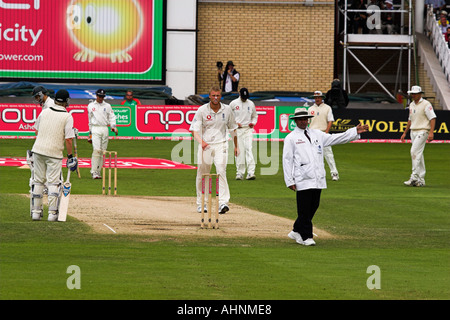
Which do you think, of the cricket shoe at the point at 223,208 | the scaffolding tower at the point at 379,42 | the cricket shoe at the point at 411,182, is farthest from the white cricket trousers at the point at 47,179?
the scaffolding tower at the point at 379,42

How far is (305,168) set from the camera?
12.4 meters

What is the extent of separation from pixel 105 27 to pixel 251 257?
31040mm

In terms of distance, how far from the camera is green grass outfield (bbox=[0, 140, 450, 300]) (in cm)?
925

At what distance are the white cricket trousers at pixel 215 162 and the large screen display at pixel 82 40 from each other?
26170 millimetres

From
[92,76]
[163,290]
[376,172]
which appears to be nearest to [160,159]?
[376,172]

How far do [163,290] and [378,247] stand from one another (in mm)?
4193

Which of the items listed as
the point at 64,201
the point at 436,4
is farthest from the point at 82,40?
the point at 64,201

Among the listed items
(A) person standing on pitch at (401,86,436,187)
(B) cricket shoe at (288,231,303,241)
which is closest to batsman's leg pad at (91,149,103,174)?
(A) person standing on pitch at (401,86,436,187)

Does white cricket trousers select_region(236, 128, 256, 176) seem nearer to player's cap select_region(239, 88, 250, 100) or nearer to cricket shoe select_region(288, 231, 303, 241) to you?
player's cap select_region(239, 88, 250, 100)

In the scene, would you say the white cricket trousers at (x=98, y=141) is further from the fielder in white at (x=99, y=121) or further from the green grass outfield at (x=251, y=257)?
the green grass outfield at (x=251, y=257)

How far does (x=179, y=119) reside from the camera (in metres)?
34.5

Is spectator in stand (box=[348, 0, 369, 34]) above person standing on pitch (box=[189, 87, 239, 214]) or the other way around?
above

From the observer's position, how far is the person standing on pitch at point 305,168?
1240 cm

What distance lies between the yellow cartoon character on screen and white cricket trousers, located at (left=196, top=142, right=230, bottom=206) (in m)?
26.4
